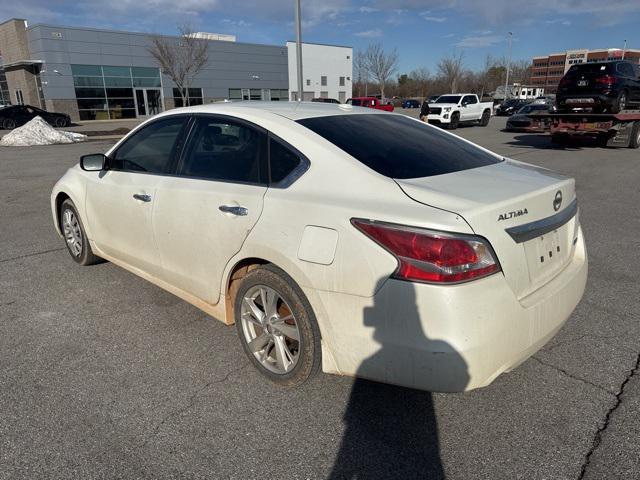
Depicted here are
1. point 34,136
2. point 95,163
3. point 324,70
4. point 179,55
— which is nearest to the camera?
point 95,163

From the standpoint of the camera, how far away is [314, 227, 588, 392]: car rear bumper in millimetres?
2051

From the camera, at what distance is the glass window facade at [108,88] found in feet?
128

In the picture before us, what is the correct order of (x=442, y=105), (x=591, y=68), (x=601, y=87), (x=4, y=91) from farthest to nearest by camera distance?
(x=4, y=91), (x=442, y=105), (x=591, y=68), (x=601, y=87)

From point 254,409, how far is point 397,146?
70.1 inches

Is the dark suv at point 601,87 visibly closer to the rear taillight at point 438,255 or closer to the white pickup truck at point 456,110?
the white pickup truck at point 456,110

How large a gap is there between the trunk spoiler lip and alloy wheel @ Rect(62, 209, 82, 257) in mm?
4075

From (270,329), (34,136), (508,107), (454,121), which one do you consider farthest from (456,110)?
(270,329)

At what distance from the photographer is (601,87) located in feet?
47.4

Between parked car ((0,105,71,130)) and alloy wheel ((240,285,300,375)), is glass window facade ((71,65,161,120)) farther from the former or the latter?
alloy wheel ((240,285,300,375))

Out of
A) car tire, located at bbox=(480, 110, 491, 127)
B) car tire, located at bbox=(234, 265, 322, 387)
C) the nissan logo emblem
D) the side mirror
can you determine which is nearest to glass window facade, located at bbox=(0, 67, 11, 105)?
car tire, located at bbox=(480, 110, 491, 127)

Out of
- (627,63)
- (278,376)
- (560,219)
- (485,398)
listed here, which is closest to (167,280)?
(278,376)

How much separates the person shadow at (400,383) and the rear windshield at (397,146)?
2.47 feet

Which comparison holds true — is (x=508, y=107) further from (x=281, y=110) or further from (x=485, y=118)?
(x=281, y=110)

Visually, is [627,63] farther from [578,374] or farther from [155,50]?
[155,50]
